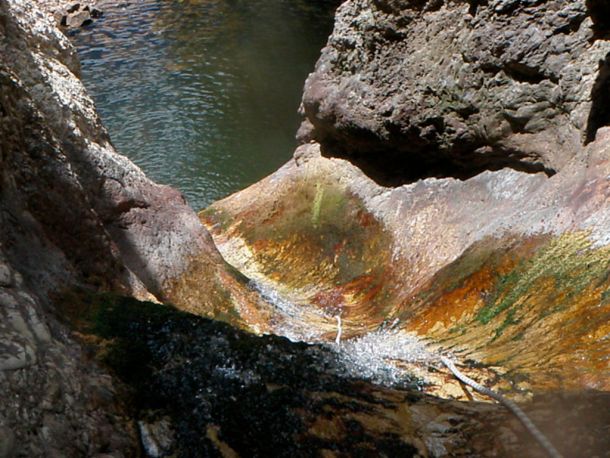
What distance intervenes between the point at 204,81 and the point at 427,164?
45.8ft

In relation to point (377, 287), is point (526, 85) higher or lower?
higher

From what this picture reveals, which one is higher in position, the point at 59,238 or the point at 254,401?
Result: the point at 254,401

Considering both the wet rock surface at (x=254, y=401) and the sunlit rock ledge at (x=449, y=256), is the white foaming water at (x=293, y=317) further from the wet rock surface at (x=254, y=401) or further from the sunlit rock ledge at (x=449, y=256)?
the wet rock surface at (x=254, y=401)

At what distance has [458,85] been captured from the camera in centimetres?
984

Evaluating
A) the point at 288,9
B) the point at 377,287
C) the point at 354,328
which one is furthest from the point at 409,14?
the point at 288,9

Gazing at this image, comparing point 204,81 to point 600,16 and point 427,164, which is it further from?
point 600,16

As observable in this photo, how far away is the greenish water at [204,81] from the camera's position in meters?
19.3

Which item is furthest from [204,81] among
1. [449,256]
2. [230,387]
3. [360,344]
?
[230,387]

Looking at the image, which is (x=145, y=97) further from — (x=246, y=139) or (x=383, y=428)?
(x=383, y=428)

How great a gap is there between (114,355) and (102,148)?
5.65 meters

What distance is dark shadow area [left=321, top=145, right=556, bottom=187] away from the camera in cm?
930

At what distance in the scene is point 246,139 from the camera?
67.3 feet

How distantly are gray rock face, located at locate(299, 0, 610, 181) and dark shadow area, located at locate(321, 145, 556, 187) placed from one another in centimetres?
2

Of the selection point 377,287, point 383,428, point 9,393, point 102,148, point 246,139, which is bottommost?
point 246,139
